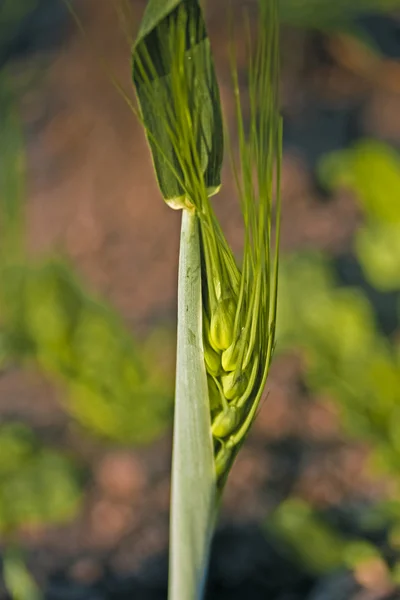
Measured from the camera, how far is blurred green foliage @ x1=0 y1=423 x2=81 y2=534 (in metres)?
0.88

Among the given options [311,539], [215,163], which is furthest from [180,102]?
[311,539]

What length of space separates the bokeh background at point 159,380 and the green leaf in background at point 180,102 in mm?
23

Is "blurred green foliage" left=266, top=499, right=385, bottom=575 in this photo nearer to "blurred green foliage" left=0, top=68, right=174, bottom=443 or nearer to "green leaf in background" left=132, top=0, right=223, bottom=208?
"blurred green foliage" left=0, top=68, right=174, bottom=443

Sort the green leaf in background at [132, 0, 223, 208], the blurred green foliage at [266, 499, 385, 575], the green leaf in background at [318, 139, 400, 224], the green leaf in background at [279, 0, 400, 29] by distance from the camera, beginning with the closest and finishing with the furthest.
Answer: the green leaf in background at [132, 0, 223, 208] < the blurred green foliage at [266, 499, 385, 575] < the green leaf in background at [318, 139, 400, 224] < the green leaf in background at [279, 0, 400, 29]

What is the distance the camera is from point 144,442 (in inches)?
39.7

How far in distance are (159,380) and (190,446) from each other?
0.56 m

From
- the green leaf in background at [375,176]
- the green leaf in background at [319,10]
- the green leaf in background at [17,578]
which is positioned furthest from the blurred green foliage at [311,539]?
the green leaf in background at [319,10]

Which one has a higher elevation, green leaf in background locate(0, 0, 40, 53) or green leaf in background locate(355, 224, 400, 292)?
green leaf in background locate(0, 0, 40, 53)

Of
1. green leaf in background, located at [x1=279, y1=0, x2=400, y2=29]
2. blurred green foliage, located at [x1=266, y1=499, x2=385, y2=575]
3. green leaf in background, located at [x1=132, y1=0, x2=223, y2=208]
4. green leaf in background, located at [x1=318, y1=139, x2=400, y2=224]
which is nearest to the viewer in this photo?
green leaf in background, located at [x1=132, y1=0, x2=223, y2=208]

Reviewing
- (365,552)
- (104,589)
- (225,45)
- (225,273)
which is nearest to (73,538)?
(104,589)

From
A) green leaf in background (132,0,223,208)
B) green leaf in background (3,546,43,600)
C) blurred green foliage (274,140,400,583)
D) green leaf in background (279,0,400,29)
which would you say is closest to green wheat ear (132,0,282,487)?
green leaf in background (132,0,223,208)

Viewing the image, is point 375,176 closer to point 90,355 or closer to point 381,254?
point 381,254

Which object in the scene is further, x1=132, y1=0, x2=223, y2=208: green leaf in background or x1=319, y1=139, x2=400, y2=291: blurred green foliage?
x1=319, y1=139, x2=400, y2=291: blurred green foliage

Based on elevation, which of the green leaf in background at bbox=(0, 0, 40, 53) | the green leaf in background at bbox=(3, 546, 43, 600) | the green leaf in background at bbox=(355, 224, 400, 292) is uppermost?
the green leaf in background at bbox=(0, 0, 40, 53)
